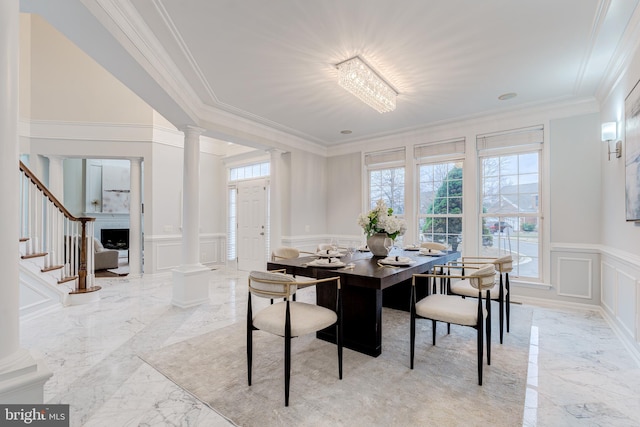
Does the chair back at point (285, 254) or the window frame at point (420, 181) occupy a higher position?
the window frame at point (420, 181)

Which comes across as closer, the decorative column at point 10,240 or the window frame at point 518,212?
the decorative column at point 10,240

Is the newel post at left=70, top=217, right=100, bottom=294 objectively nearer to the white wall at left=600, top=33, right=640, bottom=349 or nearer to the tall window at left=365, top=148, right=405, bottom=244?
the tall window at left=365, top=148, right=405, bottom=244

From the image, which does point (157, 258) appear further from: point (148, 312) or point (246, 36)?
point (246, 36)

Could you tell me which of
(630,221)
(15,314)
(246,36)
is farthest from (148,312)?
(630,221)

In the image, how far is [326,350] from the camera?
2682mm

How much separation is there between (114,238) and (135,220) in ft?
12.5

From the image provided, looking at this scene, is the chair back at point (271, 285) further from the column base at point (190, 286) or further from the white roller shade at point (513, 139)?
the white roller shade at point (513, 139)

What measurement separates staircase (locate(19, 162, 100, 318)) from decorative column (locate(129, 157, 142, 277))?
1.41m

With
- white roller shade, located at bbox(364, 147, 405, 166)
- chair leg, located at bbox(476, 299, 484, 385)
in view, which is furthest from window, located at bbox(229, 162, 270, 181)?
chair leg, located at bbox(476, 299, 484, 385)

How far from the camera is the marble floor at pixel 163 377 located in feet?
5.91

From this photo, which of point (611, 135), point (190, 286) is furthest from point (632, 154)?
point (190, 286)

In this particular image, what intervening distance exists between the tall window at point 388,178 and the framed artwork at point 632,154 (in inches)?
115

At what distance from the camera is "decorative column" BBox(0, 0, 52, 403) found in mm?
1157

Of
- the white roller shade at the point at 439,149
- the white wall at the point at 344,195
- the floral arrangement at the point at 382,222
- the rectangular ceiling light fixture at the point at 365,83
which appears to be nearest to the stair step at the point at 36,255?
the floral arrangement at the point at 382,222
